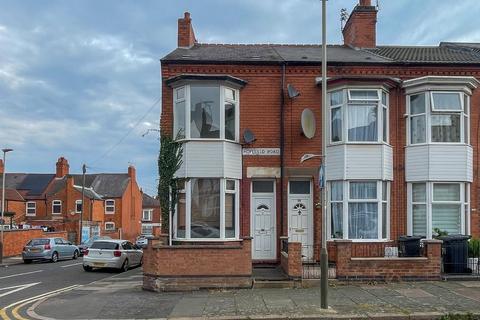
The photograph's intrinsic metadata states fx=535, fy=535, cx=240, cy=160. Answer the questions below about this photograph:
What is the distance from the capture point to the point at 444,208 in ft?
56.9

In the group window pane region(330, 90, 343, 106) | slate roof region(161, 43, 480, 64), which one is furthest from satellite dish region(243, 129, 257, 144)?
window pane region(330, 90, 343, 106)

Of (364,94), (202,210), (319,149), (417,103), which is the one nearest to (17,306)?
(202,210)

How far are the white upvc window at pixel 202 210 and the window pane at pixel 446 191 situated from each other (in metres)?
6.78

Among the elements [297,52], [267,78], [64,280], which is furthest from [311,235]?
[64,280]

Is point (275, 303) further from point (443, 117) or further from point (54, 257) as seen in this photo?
point (54, 257)

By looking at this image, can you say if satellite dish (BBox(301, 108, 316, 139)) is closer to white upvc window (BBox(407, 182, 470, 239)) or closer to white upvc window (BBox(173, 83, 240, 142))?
white upvc window (BBox(173, 83, 240, 142))

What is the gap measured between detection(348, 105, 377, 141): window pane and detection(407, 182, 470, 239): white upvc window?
241 centimetres

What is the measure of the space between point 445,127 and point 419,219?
3.11 meters

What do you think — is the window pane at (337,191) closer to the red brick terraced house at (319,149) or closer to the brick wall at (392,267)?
the red brick terraced house at (319,149)

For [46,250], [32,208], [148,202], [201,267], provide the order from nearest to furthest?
[201,267] < [46,250] < [32,208] < [148,202]

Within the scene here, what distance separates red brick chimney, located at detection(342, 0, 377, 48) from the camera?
2112cm

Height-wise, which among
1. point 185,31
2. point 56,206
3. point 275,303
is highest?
point 185,31

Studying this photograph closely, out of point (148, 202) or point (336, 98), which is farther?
point (148, 202)

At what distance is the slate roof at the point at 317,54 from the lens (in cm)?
1791
